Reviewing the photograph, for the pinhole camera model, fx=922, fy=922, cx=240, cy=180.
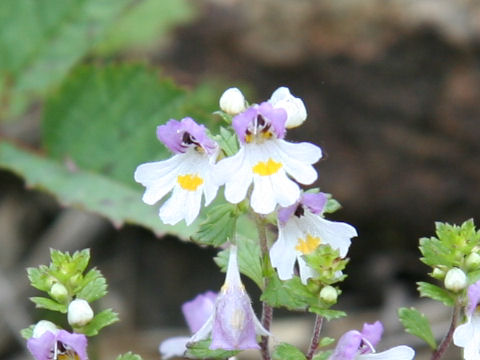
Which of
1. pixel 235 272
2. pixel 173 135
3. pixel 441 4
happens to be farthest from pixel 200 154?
pixel 441 4

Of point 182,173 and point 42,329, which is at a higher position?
point 182,173

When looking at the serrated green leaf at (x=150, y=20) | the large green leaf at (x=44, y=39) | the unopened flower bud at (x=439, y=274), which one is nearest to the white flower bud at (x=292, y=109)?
the unopened flower bud at (x=439, y=274)

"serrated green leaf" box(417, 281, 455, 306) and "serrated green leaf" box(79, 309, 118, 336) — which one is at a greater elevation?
"serrated green leaf" box(417, 281, 455, 306)

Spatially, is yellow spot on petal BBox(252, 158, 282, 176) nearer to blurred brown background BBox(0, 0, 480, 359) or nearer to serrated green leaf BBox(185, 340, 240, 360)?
serrated green leaf BBox(185, 340, 240, 360)

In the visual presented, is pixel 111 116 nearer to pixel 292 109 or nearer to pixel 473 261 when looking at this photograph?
pixel 292 109

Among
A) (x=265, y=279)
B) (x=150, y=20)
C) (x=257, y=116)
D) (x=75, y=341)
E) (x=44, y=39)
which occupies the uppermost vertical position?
(x=150, y=20)

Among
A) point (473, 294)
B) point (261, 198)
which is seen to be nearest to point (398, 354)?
point (473, 294)

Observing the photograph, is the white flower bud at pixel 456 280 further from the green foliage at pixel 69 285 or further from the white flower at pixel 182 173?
the green foliage at pixel 69 285

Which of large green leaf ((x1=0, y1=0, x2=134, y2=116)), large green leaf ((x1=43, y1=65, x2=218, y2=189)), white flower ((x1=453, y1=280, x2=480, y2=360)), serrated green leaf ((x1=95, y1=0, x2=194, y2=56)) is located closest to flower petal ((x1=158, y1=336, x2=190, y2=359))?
white flower ((x1=453, y1=280, x2=480, y2=360))
